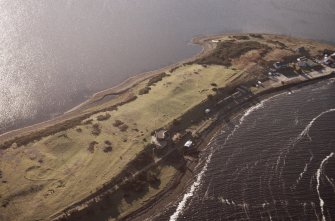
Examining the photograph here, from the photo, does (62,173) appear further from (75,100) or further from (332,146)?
(332,146)

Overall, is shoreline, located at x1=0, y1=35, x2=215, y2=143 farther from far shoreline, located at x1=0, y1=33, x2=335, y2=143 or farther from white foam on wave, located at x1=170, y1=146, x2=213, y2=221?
white foam on wave, located at x1=170, y1=146, x2=213, y2=221

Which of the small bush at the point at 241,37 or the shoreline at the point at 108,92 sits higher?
the small bush at the point at 241,37

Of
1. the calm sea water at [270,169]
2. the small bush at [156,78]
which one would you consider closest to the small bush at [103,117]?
the small bush at [156,78]

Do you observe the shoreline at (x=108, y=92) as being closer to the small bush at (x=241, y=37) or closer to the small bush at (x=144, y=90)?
the small bush at (x=144, y=90)

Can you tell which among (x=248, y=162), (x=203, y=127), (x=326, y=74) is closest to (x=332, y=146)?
(x=248, y=162)

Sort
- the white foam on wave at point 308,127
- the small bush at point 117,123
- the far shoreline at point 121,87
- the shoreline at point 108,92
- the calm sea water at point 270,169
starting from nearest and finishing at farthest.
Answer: the calm sea water at point 270,169 < the white foam on wave at point 308,127 < the small bush at point 117,123 < the shoreline at point 108,92 < the far shoreline at point 121,87
